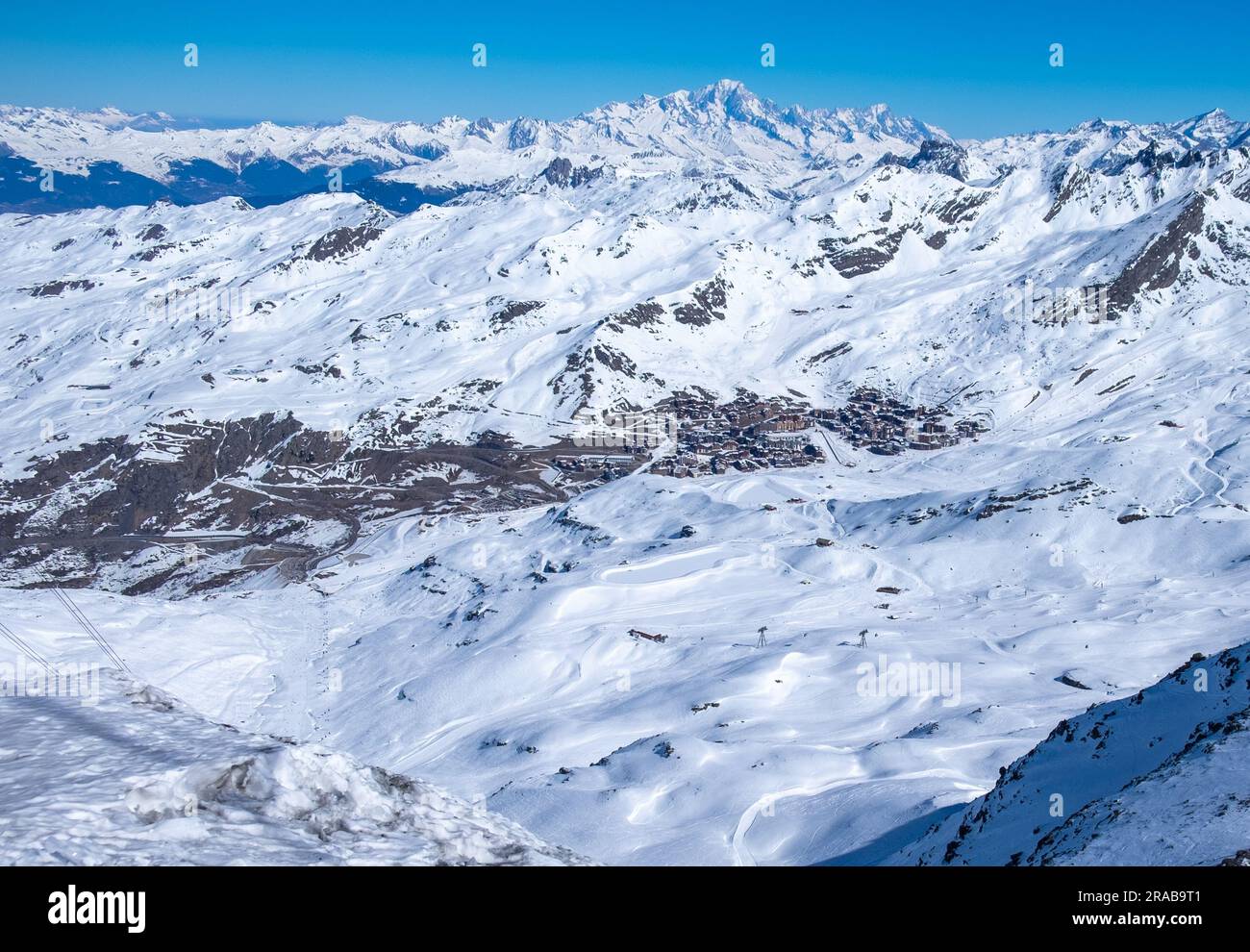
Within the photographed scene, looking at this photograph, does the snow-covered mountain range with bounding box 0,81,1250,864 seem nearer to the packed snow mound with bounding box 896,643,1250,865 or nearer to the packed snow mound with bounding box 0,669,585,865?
the packed snow mound with bounding box 896,643,1250,865

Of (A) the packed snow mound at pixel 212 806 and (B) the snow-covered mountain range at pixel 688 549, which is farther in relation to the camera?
→ (B) the snow-covered mountain range at pixel 688 549

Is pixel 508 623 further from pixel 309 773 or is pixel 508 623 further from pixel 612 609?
pixel 309 773

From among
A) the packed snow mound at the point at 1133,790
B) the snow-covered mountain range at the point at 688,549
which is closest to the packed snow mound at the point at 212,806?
the packed snow mound at the point at 1133,790

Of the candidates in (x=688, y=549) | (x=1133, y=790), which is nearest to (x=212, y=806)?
(x=1133, y=790)

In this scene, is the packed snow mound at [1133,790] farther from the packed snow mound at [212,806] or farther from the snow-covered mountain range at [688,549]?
the packed snow mound at [212,806]

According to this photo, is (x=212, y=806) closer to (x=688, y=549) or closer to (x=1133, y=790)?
(x=1133, y=790)
